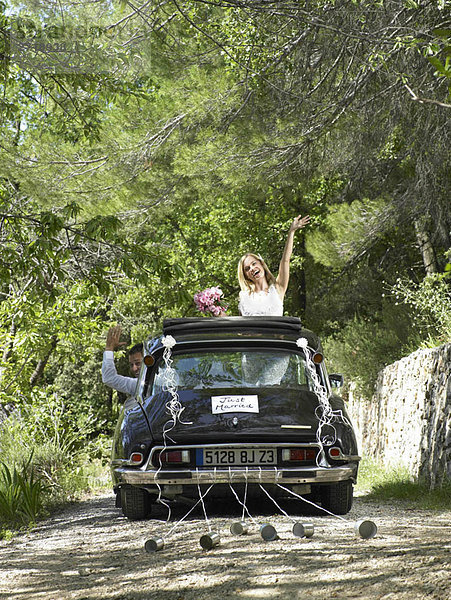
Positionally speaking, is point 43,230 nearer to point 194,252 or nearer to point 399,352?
point 399,352

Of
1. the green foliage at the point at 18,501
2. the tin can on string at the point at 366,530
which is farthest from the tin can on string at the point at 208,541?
the green foliage at the point at 18,501

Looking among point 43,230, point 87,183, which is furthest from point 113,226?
point 87,183

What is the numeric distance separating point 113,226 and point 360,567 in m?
4.04

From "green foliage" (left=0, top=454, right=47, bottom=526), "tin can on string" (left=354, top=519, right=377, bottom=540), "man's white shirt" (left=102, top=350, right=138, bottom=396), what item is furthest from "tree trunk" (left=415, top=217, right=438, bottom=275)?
"tin can on string" (left=354, top=519, right=377, bottom=540)

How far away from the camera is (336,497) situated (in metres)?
7.27

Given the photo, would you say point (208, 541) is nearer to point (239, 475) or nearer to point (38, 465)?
point (239, 475)

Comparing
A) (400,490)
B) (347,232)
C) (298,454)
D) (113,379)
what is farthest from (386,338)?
(298,454)

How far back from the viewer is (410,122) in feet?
46.5

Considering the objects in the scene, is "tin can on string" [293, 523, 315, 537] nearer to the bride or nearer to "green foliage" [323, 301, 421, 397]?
the bride

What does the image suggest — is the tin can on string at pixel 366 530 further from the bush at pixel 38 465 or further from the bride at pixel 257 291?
the bush at pixel 38 465

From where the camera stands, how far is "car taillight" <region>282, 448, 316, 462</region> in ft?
22.7

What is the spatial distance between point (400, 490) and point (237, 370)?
3.65 m

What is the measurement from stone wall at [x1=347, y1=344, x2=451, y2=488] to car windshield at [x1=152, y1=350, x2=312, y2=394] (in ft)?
→ 10.9

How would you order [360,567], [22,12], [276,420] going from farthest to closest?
[22,12] < [276,420] < [360,567]
